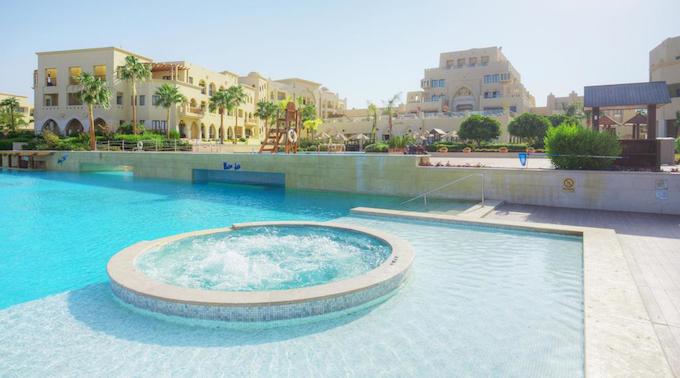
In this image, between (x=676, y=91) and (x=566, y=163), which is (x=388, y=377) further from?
(x=676, y=91)

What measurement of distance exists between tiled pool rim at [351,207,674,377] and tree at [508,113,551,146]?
35092 mm

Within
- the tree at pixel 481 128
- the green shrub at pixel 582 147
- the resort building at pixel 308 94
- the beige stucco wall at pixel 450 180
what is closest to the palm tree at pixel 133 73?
the beige stucco wall at pixel 450 180

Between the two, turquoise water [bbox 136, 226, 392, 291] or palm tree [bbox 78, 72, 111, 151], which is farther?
palm tree [bbox 78, 72, 111, 151]

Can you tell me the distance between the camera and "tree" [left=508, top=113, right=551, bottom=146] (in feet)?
132

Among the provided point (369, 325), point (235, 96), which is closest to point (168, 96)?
point (235, 96)

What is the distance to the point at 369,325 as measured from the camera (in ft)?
18.5

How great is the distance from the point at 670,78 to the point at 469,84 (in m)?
26.6

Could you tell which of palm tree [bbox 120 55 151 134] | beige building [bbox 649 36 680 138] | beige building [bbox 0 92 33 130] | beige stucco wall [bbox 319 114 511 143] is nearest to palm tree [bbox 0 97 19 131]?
beige building [bbox 0 92 33 130]

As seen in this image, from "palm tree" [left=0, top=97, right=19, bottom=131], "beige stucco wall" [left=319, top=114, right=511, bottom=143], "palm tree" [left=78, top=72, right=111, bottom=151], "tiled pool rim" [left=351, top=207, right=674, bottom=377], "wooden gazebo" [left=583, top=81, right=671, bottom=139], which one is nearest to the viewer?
"tiled pool rim" [left=351, top=207, right=674, bottom=377]

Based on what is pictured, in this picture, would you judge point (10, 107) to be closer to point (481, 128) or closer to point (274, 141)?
point (274, 141)

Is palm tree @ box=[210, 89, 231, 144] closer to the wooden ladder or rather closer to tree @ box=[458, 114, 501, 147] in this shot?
the wooden ladder

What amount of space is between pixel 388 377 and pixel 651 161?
569 inches

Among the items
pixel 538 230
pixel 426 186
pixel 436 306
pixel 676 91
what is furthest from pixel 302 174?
pixel 676 91

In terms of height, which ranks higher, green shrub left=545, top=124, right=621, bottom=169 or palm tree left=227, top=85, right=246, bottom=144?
palm tree left=227, top=85, right=246, bottom=144
